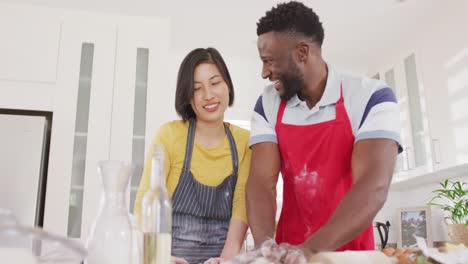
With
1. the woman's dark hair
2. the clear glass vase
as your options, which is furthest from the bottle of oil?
the woman's dark hair

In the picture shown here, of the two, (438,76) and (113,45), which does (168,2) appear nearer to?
(113,45)

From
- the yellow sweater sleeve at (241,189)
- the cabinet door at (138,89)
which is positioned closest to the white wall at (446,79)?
the cabinet door at (138,89)

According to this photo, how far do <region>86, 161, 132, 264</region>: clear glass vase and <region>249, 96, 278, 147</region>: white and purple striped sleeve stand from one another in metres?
0.64

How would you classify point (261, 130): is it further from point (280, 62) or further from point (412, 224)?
point (412, 224)

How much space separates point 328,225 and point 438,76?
7.77ft

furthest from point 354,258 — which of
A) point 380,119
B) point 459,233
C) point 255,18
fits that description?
point 255,18

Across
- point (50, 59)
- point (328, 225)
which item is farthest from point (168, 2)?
point (328, 225)

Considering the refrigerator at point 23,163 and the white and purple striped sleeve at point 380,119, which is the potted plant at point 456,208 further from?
the refrigerator at point 23,163

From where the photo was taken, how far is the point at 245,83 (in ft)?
12.7

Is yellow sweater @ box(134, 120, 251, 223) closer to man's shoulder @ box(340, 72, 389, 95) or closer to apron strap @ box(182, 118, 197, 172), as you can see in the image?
apron strap @ box(182, 118, 197, 172)

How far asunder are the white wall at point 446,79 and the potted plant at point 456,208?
121 millimetres

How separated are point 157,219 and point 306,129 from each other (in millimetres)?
675

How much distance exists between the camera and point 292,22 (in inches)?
47.8

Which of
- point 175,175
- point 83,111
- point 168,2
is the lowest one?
point 175,175
